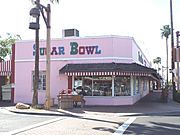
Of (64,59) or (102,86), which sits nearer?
(102,86)

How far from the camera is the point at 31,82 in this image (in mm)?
28109

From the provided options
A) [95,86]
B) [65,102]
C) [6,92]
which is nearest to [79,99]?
[65,102]

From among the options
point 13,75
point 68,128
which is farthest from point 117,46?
point 68,128

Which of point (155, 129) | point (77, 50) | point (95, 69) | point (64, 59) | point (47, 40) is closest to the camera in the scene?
point (155, 129)

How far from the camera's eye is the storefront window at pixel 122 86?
85.8 ft

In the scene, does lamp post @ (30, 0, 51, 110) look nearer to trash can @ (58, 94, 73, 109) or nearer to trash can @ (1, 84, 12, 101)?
trash can @ (58, 94, 73, 109)

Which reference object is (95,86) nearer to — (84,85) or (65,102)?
(84,85)

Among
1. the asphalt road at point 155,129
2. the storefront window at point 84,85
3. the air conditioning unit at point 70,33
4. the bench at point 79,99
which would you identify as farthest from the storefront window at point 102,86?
the asphalt road at point 155,129

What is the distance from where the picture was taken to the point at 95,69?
82.7 feet

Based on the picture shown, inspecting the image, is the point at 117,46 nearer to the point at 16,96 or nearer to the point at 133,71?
the point at 133,71

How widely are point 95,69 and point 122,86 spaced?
2.66 metres

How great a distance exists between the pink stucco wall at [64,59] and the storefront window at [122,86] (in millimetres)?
438

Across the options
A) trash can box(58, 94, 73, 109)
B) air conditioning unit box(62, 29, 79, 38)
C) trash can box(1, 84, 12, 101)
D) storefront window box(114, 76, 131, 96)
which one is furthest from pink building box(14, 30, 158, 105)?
trash can box(1, 84, 12, 101)

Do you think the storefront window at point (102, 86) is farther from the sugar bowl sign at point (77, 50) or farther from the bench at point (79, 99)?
the bench at point (79, 99)
